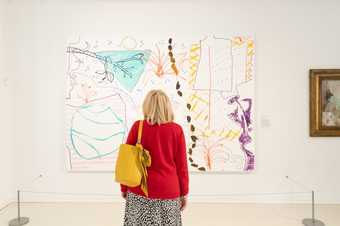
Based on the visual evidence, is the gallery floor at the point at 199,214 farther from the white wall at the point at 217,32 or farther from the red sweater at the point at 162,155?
the red sweater at the point at 162,155

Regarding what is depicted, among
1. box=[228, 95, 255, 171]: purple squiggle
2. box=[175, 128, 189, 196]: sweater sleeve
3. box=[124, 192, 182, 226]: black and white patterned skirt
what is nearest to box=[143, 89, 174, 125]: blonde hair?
Answer: box=[175, 128, 189, 196]: sweater sleeve

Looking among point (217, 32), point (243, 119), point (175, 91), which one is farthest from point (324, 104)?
point (175, 91)

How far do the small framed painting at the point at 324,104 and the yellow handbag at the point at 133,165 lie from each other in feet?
7.77

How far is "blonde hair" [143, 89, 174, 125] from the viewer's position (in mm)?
1983

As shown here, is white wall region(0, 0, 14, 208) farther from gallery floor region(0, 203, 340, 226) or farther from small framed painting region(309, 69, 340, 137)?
small framed painting region(309, 69, 340, 137)

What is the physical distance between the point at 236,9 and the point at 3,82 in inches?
109

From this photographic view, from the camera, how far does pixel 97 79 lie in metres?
3.56

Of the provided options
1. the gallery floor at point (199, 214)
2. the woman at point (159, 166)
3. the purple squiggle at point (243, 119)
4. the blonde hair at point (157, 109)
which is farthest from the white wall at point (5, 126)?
the purple squiggle at point (243, 119)

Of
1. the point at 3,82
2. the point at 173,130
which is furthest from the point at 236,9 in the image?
the point at 3,82

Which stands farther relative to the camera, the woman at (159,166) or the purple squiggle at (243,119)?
the purple squiggle at (243,119)

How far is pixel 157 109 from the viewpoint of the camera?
6.51ft

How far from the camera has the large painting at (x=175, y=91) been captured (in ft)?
11.6

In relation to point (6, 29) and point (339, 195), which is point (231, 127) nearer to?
point (339, 195)

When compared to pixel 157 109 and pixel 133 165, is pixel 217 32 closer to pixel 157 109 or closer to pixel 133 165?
pixel 157 109
